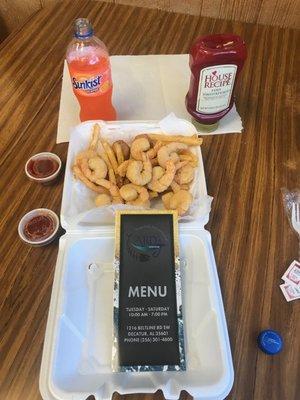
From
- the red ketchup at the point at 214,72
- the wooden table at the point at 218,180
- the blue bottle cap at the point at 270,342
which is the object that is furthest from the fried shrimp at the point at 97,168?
the blue bottle cap at the point at 270,342

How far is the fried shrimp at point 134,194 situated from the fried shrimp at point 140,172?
12 millimetres

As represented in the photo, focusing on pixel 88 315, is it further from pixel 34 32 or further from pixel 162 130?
pixel 34 32

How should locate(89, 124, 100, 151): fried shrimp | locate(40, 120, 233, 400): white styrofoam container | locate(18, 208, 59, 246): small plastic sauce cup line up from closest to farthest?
1. locate(40, 120, 233, 400): white styrofoam container
2. locate(18, 208, 59, 246): small plastic sauce cup
3. locate(89, 124, 100, 151): fried shrimp

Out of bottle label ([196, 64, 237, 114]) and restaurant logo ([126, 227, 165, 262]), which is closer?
restaurant logo ([126, 227, 165, 262])

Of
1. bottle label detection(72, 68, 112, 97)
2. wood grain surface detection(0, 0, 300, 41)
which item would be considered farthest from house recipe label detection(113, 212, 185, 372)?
wood grain surface detection(0, 0, 300, 41)

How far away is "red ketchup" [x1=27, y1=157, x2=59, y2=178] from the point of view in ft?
2.48

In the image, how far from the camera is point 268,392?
54cm

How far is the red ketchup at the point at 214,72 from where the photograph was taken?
2.37 feet

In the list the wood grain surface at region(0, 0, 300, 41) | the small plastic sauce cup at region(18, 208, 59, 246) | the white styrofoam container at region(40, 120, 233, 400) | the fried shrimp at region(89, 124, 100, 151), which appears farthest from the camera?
the wood grain surface at region(0, 0, 300, 41)

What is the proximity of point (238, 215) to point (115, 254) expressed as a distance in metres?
0.29

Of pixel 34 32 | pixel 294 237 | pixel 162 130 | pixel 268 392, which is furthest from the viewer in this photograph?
pixel 34 32

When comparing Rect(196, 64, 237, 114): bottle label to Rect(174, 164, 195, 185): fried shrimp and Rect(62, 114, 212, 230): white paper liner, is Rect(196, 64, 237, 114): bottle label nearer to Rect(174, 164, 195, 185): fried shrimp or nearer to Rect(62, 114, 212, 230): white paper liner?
Rect(62, 114, 212, 230): white paper liner

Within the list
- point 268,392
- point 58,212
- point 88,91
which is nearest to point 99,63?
point 88,91

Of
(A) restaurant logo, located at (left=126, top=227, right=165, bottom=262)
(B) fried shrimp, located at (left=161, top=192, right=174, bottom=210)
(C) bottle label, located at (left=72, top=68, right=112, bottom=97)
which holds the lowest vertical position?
(A) restaurant logo, located at (left=126, top=227, right=165, bottom=262)
